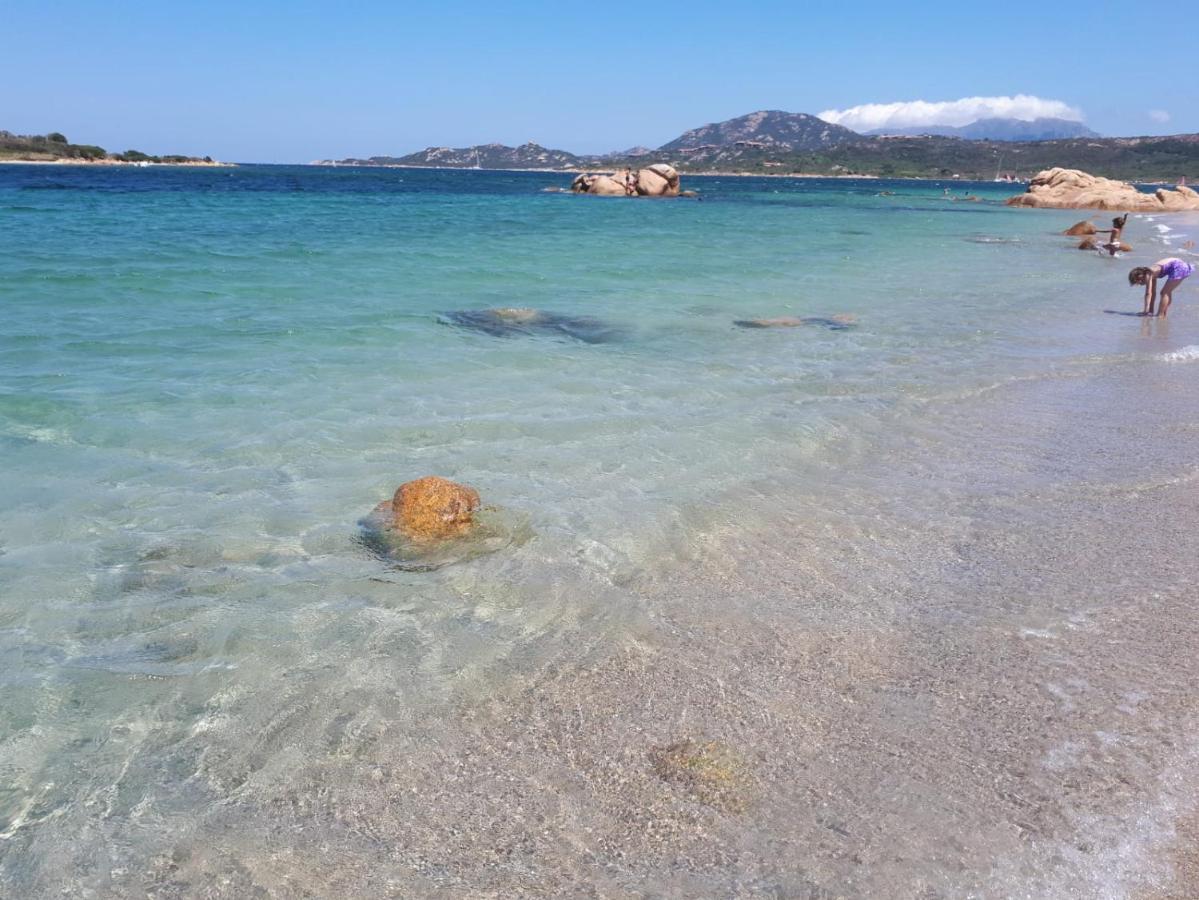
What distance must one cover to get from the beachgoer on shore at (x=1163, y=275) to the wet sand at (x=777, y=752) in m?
11.5

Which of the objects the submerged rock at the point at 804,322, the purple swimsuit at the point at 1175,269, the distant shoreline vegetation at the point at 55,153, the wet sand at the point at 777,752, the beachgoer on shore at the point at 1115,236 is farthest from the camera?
the distant shoreline vegetation at the point at 55,153

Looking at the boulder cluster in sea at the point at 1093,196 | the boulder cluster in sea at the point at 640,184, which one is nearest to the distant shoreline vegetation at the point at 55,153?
the boulder cluster in sea at the point at 640,184

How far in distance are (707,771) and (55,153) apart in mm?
144588

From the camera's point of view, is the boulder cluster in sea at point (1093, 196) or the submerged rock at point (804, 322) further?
the boulder cluster in sea at point (1093, 196)

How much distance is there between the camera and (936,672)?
431cm

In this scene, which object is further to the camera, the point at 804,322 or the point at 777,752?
the point at 804,322

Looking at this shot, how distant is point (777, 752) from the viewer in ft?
12.1

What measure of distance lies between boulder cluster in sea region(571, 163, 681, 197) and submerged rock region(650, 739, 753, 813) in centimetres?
6992

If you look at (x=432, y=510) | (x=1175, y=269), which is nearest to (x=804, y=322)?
(x=1175, y=269)

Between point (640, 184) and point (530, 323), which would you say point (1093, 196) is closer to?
point (640, 184)

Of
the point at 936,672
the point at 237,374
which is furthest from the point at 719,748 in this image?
the point at 237,374

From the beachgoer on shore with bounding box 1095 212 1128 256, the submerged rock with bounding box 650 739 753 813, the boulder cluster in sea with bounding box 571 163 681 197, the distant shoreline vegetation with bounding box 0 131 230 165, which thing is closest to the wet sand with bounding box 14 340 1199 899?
the submerged rock with bounding box 650 739 753 813

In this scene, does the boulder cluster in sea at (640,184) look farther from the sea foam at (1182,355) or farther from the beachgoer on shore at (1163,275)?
the sea foam at (1182,355)

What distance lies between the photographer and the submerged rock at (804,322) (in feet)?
46.8
